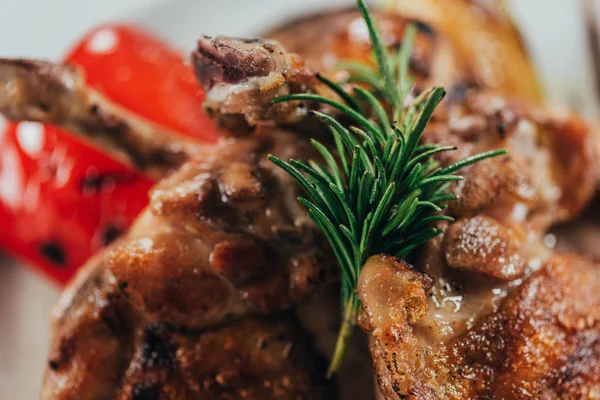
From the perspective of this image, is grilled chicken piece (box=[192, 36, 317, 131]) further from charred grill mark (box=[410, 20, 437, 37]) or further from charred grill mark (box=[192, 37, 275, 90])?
charred grill mark (box=[410, 20, 437, 37])

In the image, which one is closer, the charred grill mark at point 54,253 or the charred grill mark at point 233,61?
the charred grill mark at point 233,61

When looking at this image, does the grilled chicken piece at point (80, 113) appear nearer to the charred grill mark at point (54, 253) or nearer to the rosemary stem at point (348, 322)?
the charred grill mark at point (54, 253)

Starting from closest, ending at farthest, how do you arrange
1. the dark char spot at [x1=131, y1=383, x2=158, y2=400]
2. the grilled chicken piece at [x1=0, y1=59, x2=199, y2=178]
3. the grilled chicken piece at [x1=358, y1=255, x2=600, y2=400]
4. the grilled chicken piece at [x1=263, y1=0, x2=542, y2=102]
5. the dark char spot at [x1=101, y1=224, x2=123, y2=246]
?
the grilled chicken piece at [x1=358, y1=255, x2=600, y2=400]
the dark char spot at [x1=131, y1=383, x2=158, y2=400]
the grilled chicken piece at [x1=0, y1=59, x2=199, y2=178]
the grilled chicken piece at [x1=263, y1=0, x2=542, y2=102]
the dark char spot at [x1=101, y1=224, x2=123, y2=246]

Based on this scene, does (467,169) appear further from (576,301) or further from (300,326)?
(300,326)

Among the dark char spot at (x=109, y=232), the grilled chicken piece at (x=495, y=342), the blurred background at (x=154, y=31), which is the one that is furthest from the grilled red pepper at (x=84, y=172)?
the grilled chicken piece at (x=495, y=342)

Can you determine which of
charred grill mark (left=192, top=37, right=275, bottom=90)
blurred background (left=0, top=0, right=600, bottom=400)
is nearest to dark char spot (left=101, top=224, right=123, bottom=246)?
blurred background (left=0, top=0, right=600, bottom=400)

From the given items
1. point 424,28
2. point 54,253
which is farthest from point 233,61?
point 54,253
